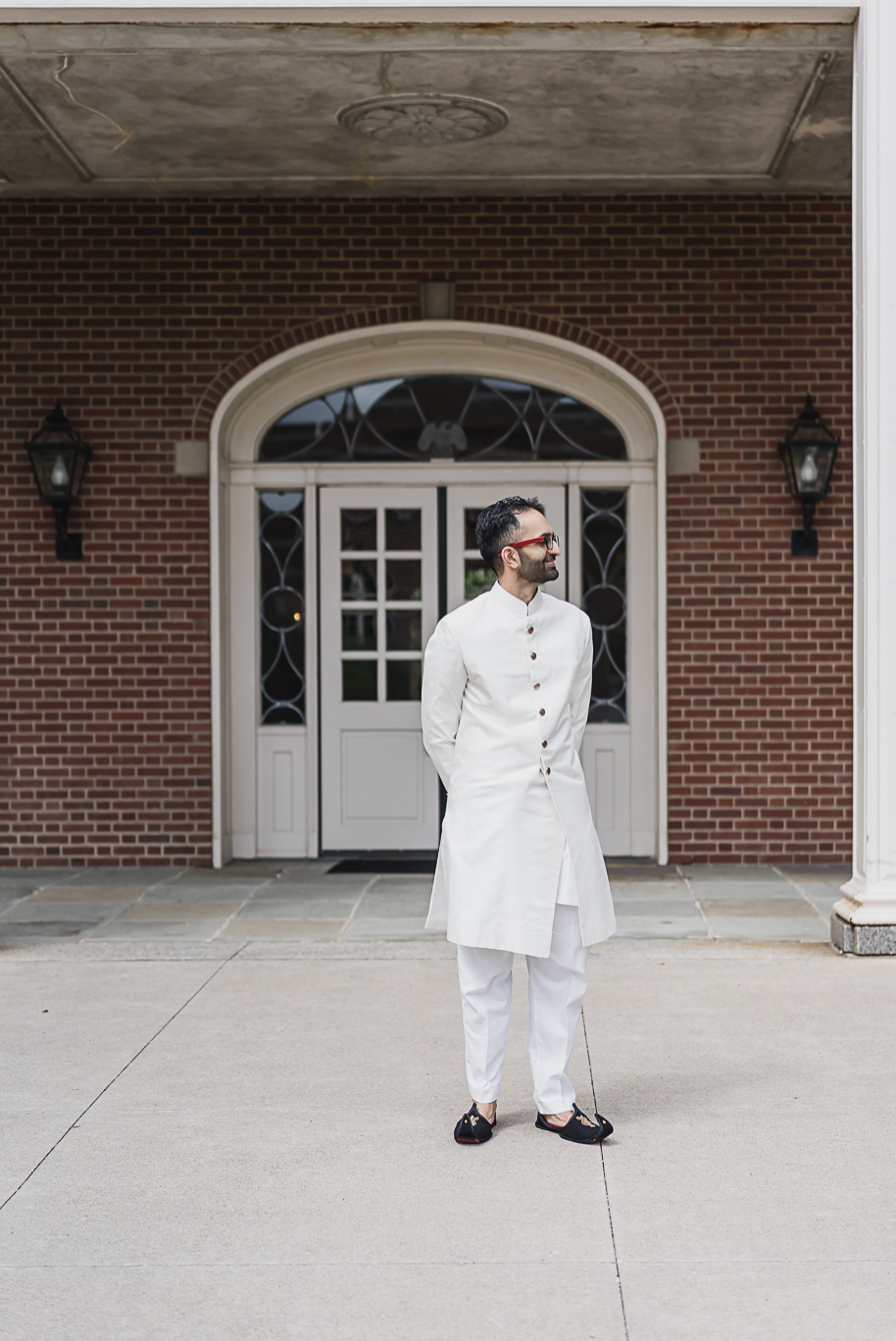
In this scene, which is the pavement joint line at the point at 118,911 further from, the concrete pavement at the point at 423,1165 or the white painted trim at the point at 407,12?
the white painted trim at the point at 407,12

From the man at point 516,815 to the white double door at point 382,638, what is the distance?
495 centimetres

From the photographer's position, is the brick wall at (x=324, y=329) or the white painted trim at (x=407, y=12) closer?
the white painted trim at (x=407, y=12)

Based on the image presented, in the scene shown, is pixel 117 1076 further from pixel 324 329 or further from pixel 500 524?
pixel 324 329

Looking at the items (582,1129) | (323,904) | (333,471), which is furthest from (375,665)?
(582,1129)

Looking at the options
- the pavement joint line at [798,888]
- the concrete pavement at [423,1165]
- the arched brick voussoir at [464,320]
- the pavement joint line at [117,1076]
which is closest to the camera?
the concrete pavement at [423,1165]

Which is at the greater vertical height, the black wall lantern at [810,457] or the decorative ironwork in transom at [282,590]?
the black wall lantern at [810,457]

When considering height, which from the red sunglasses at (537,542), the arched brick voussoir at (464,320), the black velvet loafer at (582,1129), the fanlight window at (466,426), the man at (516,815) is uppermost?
the arched brick voussoir at (464,320)

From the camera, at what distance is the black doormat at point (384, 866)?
8383mm

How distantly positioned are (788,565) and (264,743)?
11.7 feet

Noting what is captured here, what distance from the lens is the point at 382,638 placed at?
29.2ft

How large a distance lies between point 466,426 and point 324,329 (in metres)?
1.11

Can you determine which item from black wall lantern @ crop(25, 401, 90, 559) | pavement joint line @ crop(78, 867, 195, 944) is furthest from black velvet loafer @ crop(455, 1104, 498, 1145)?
black wall lantern @ crop(25, 401, 90, 559)

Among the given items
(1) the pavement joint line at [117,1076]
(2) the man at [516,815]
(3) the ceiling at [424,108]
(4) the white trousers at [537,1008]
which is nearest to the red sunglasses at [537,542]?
(2) the man at [516,815]

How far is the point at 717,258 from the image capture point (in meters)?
8.60
